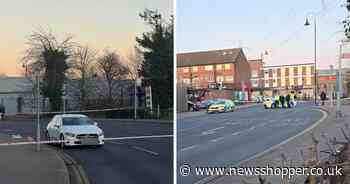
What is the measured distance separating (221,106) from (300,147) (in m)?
0.52

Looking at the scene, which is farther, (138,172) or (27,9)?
(138,172)

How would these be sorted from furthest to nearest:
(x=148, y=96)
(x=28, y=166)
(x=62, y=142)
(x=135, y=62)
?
(x=148, y=96) → (x=135, y=62) → (x=62, y=142) → (x=28, y=166)

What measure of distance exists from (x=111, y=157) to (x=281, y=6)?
1.33m

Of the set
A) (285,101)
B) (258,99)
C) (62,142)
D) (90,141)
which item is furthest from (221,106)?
(62,142)

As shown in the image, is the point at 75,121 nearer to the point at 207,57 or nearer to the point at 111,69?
the point at 111,69

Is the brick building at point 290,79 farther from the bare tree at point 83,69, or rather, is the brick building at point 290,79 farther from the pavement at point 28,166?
the pavement at point 28,166

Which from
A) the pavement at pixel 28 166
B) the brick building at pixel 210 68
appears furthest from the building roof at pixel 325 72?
the pavement at pixel 28 166

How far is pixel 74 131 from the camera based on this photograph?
2779 millimetres

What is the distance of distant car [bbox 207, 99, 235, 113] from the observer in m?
2.76

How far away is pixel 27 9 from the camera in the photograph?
264 cm

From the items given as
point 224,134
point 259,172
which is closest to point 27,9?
point 224,134

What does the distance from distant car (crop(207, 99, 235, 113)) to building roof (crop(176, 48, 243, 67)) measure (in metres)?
0.24

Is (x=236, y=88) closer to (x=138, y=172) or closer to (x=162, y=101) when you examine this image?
(x=162, y=101)

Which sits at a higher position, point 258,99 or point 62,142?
point 258,99
